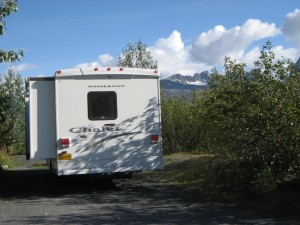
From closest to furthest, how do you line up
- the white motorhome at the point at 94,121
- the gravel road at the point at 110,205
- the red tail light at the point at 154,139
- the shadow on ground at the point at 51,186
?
the gravel road at the point at 110,205, the white motorhome at the point at 94,121, the red tail light at the point at 154,139, the shadow on ground at the point at 51,186

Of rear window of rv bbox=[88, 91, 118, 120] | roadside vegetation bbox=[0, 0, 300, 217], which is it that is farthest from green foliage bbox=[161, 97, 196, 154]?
rear window of rv bbox=[88, 91, 118, 120]

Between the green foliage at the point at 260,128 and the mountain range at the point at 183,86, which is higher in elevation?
the mountain range at the point at 183,86

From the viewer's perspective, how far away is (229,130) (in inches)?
384

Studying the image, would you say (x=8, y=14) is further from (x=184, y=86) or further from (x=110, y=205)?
(x=184, y=86)

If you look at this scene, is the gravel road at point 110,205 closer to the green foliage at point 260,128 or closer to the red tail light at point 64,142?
the green foliage at point 260,128

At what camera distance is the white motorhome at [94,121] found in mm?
10508

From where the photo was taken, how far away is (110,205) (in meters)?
9.29

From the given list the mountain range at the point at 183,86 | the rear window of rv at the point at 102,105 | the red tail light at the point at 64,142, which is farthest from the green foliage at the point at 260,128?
the mountain range at the point at 183,86

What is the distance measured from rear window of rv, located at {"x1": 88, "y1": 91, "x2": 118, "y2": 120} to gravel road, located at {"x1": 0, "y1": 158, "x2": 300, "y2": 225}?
1.80 m

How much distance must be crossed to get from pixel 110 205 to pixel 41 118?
2.71m

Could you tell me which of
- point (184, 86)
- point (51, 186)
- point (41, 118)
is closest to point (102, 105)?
point (41, 118)

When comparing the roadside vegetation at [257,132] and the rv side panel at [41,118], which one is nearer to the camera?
the roadside vegetation at [257,132]

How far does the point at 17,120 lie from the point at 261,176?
2379 centimetres

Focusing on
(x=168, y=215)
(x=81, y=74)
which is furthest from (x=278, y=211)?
(x=81, y=74)
